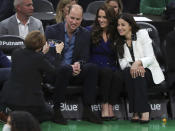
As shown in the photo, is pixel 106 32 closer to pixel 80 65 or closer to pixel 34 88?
pixel 80 65

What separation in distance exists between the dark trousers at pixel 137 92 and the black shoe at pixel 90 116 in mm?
448

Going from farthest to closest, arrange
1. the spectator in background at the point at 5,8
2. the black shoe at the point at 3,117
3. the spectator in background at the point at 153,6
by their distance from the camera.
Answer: the spectator in background at the point at 153,6
the spectator in background at the point at 5,8
the black shoe at the point at 3,117

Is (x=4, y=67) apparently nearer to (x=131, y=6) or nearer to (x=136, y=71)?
(x=136, y=71)

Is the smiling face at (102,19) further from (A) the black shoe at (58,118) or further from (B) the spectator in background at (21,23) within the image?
(A) the black shoe at (58,118)

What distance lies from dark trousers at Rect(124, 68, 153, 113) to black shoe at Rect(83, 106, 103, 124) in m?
0.45

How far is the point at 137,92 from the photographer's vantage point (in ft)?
25.0

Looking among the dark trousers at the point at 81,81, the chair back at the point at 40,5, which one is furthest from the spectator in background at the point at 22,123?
the chair back at the point at 40,5

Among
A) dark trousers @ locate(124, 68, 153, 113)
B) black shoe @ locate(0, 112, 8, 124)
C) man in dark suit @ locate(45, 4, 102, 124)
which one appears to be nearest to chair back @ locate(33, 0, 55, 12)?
man in dark suit @ locate(45, 4, 102, 124)

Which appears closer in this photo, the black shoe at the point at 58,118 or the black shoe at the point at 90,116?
the black shoe at the point at 58,118

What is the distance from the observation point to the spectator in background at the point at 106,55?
777 centimetres

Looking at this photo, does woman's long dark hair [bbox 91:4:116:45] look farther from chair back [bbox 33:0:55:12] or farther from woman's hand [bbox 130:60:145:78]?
chair back [bbox 33:0:55:12]

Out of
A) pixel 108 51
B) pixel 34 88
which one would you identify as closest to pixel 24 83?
pixel 34 88

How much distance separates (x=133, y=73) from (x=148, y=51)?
45 centimetres

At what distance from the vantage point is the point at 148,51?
26.0 feet
